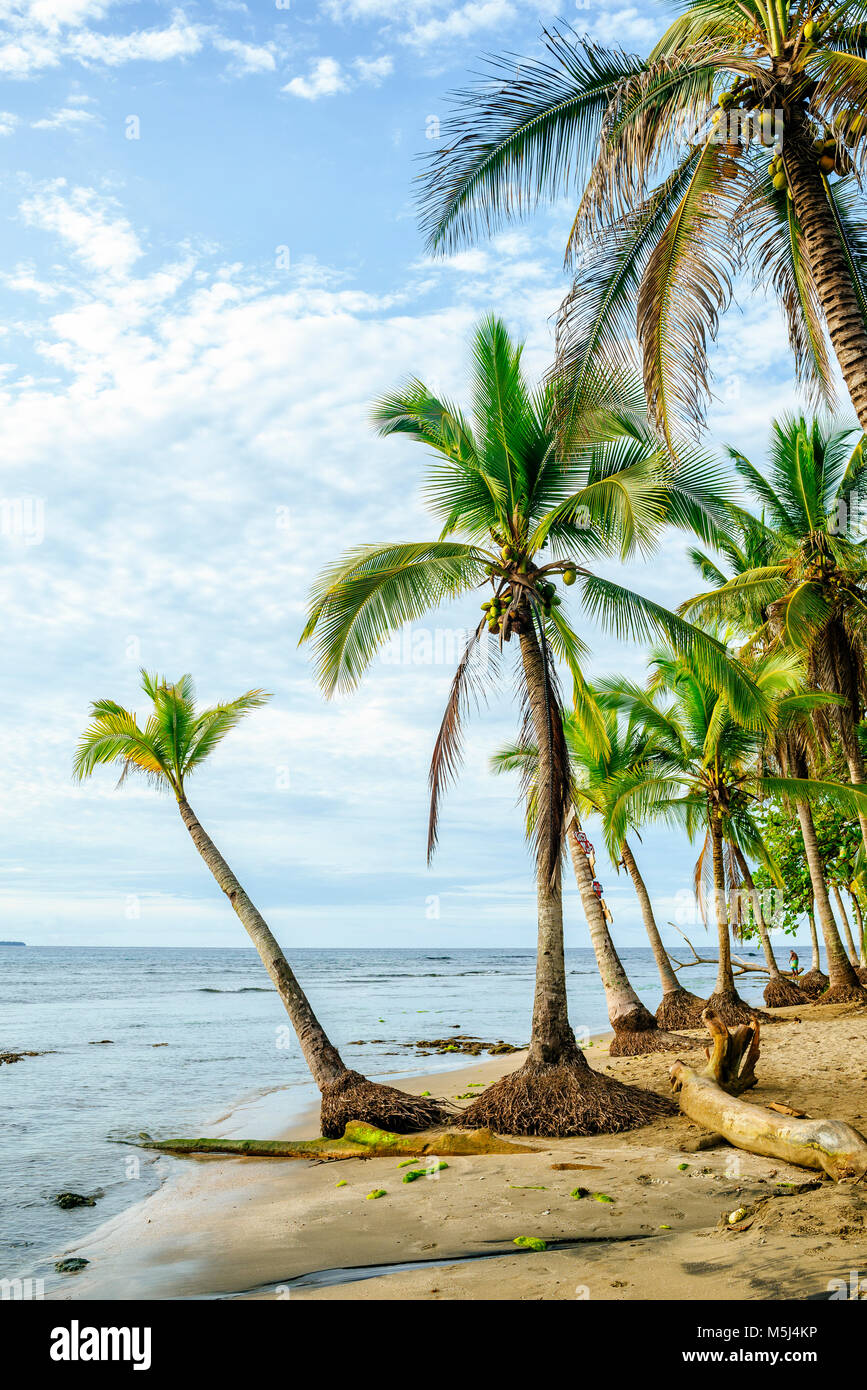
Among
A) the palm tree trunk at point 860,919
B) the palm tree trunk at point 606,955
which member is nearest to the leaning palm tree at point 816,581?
the palm tree trunk at point 606,955

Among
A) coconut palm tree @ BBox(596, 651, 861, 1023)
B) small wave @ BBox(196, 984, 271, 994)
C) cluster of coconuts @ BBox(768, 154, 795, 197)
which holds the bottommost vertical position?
small wave @ BBox(196, 984, 271, 994)

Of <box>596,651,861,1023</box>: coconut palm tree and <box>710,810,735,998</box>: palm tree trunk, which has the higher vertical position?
<box>596,651,861,1023</box>: coconut palm tree

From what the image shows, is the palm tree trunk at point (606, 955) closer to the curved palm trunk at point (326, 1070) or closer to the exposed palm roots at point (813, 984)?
the curved palm trunk at point (326, 1070)

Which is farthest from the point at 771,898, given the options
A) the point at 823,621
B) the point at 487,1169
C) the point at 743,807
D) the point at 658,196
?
the point at 658,196

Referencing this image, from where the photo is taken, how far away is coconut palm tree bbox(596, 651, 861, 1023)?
15.2m

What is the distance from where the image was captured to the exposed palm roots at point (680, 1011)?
1777 cm

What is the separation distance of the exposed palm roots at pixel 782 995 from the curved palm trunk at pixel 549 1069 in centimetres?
1185

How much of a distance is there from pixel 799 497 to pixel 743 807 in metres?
6.32

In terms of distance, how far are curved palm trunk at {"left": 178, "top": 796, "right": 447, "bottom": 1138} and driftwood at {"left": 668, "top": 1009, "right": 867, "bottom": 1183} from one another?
3.04 metres

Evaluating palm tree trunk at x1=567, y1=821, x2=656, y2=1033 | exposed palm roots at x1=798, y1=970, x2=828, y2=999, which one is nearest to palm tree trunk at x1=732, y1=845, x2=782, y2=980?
exposed palm roots at x1=798, y1=970, x2=828, y2=999

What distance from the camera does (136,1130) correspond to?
1410cm

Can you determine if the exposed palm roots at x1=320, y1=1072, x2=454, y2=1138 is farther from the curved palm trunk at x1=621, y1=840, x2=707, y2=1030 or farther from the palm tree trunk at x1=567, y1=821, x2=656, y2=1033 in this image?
the curved palm trunk at x1=621, y1=840, x2=707, y2=1030

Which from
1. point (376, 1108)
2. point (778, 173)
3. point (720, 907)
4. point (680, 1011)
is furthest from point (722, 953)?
point (778, 173)
